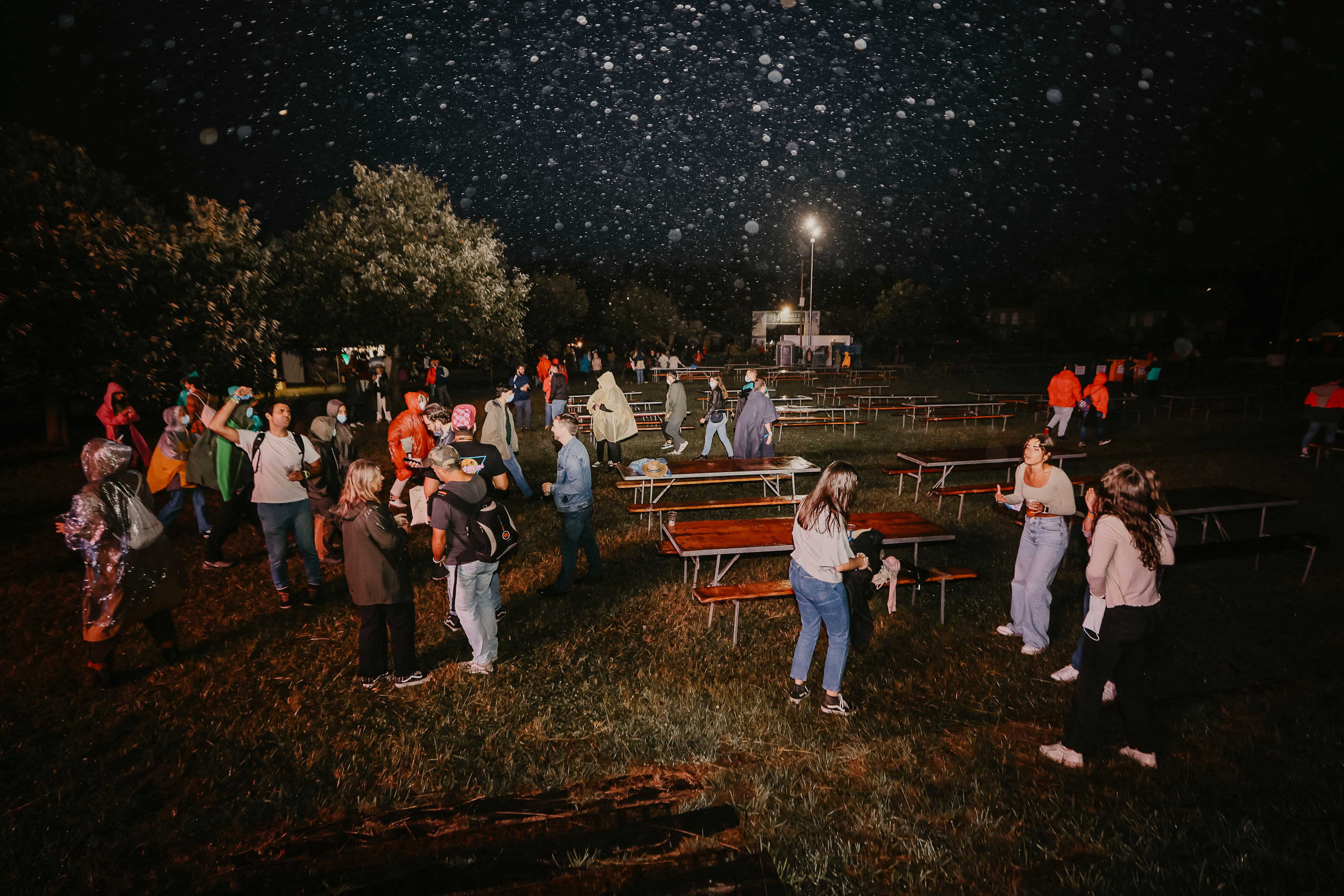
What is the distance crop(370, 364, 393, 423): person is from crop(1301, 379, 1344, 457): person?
895 inches

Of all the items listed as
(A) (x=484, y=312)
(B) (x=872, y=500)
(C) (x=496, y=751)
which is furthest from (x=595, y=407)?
(A) (x=484, y=312)

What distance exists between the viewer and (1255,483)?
437 inches

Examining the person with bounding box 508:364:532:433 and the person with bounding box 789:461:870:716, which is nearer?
the person with bounding box 789:461:870:716

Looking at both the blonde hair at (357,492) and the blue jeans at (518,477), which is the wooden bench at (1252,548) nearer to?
the blonde hair at (357,492)

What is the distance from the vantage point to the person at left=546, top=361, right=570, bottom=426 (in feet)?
49.1

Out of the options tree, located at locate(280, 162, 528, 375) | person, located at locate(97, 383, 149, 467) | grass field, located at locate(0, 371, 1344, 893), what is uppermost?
tree, located at locate(280, 162, 528, 375)

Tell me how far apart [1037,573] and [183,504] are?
9.38 metres

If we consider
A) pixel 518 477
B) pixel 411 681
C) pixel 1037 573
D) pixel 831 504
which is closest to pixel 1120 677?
pixel 1037 573

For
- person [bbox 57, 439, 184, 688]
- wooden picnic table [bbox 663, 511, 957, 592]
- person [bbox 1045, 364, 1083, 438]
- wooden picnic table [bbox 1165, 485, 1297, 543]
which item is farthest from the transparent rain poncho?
person [bbox 1045, 364, 1083, 438]

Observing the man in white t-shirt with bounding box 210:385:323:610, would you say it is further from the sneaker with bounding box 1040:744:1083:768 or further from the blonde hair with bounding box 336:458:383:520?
the sneaker with bounding box 1040:744:1083:768

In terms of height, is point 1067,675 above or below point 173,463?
below

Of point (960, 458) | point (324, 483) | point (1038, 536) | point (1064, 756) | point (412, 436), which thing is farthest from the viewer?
point (960, 458)

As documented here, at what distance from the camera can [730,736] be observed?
4.27 metres

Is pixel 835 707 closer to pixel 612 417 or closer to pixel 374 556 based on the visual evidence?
pixel 374 556
